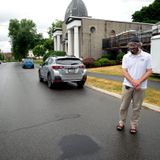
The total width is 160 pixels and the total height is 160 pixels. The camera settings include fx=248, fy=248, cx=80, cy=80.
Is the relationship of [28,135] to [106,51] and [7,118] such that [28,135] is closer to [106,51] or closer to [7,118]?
[7,118]

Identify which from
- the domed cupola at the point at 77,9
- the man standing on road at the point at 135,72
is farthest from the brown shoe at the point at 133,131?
the domed cupola at the point at 77,9

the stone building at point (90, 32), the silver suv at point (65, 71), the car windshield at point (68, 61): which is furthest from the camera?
the stone building at point (90, 32)

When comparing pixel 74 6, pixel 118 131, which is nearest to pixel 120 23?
pixel 74 6

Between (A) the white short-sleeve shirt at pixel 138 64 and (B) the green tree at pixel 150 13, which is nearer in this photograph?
(A) the white short-sleeve shirt at pixel 138 64

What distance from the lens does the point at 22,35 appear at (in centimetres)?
7381

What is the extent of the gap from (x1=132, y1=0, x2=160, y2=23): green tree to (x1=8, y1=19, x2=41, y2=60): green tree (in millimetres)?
32749

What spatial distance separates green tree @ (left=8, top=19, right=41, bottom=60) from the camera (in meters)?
74.3

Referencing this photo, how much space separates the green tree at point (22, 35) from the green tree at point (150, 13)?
32.7 metres

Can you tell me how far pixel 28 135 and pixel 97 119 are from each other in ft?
6.62

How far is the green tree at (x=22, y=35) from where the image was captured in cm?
7431

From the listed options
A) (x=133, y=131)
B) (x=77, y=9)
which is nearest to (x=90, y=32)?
(x=77, y=9)

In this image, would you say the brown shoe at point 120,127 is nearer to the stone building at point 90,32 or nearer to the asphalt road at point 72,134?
the asphalt road at point 72,134

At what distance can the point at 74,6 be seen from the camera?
57.8m

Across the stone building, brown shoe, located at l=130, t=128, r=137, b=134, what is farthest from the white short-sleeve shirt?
the stone building
